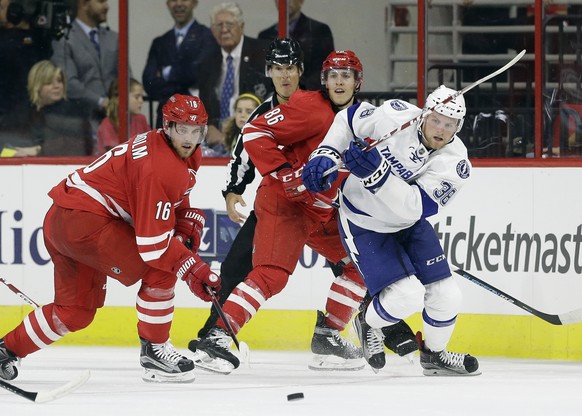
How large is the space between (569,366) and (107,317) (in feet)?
6.61

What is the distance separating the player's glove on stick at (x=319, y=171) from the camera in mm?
4750

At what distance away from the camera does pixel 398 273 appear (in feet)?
16.0

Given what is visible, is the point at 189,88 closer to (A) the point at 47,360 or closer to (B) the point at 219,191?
(B) the point at 219,191

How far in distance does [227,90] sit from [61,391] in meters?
2.37

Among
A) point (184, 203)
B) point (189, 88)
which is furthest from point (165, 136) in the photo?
point (189, 88)

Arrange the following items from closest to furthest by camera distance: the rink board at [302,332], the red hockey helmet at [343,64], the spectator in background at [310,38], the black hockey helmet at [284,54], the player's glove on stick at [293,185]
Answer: the player's glove on stick at [293,185]
the red hockey helmet at [343,64]
the black hockey helmet at [284,54]
the rink board at [302,332]
the spectator in background at [310,38]

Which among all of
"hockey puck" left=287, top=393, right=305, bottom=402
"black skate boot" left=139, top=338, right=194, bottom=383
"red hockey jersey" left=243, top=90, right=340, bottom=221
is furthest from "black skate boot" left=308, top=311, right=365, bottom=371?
"hockey puck" left=287, top=393, right=305, bottom=402

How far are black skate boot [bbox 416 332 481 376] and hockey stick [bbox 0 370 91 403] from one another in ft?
4.19

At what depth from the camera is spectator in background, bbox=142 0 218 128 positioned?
643cm

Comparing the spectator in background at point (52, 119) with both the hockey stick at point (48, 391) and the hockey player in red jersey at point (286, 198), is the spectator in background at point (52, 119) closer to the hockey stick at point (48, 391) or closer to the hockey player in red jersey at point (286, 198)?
the hockey player in red jersey at point (286, 198)

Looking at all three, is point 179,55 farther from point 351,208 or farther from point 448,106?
point 448,106

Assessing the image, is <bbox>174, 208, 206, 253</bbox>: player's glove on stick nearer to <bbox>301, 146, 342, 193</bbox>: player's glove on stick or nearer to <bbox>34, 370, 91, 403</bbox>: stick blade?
<bbox>301, 146, 342, 193</bbox>: player's glove on stick

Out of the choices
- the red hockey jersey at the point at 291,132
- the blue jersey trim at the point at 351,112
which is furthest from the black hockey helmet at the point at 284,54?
the blue jersey trim at the point at 351,112

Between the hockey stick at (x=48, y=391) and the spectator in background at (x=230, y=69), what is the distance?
82.7 inches
